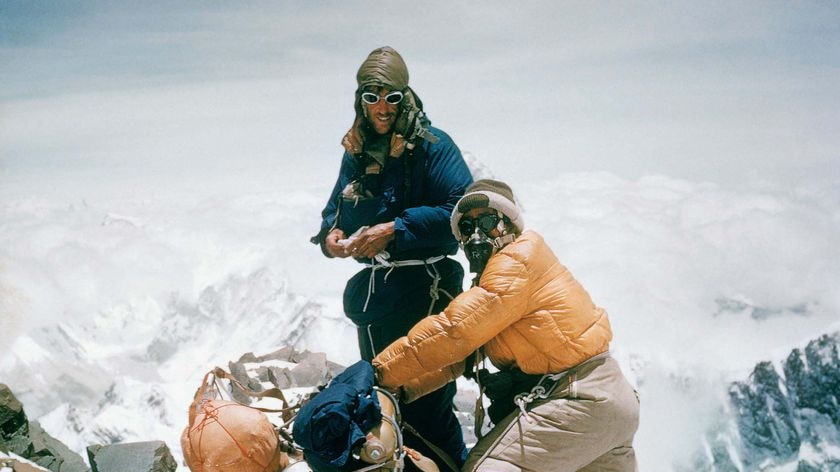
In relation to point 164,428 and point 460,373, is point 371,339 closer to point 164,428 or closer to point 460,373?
point 460,373

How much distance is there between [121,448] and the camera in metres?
8.66

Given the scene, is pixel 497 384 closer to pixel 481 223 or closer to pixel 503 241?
pixel 503 241

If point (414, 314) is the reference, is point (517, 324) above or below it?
above

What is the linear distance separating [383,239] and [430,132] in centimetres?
100

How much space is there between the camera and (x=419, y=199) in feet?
17.7

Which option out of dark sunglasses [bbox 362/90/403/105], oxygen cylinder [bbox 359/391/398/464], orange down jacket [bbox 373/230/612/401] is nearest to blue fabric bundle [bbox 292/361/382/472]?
oxygen cylinder [bbox 359/391/398/464]

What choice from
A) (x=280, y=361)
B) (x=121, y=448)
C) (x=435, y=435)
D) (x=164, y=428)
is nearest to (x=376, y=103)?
(x=435, y=435)

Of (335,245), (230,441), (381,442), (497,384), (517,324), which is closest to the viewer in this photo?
(381,442)

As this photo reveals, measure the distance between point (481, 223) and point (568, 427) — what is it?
158 centimetres

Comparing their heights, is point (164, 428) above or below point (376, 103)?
below

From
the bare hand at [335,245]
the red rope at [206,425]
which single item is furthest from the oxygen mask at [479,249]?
the red rope at [206,425]

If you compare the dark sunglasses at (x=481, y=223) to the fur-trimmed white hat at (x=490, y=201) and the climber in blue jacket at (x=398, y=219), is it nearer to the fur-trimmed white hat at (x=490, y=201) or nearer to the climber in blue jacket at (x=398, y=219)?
the fur-trimmed white hat at (x=490, y=201)

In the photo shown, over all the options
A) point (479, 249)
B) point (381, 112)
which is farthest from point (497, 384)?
point (381, 112)

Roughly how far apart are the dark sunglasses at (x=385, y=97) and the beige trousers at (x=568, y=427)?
103 inches
